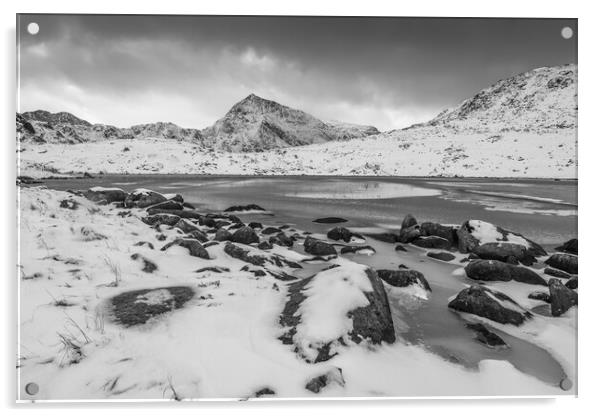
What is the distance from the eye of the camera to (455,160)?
1702 centimetres

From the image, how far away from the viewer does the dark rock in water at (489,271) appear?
194 inches

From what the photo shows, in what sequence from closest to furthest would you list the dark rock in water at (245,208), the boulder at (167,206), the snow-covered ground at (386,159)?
the snow-covered ground at (386,159) < the boulder at (167,206) < the dark rock in water at (245,208)

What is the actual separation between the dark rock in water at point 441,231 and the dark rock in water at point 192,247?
186 inches

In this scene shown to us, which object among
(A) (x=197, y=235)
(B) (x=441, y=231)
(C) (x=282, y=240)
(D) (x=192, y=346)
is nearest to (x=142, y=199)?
(A) (x=197, y=235)

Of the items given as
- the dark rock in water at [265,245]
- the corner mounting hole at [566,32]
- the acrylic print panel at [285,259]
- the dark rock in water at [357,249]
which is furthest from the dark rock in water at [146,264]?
the corner mounting hole at [566,32]

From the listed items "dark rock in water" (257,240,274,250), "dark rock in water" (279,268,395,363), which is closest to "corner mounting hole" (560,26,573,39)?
"dark rock in water" (279,268,395,363)

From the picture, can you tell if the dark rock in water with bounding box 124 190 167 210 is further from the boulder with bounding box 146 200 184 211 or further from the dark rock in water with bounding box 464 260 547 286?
the dark rock in water with bounding box 464 260 547 286

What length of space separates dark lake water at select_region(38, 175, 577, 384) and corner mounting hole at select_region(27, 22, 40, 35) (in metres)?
3.12

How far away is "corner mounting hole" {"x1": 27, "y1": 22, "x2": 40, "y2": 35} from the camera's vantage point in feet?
13.7

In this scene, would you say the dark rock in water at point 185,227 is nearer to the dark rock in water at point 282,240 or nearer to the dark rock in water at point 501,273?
the dark rock in water at point 282,240

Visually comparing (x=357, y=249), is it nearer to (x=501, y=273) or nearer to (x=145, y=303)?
(x=501, y=273)
